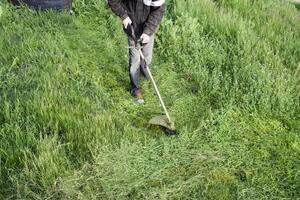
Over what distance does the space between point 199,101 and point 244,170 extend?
1.35m

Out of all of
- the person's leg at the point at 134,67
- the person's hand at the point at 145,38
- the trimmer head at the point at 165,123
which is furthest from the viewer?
the person's leg at the point at 134,67

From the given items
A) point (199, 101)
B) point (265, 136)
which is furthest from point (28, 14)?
point (265, 136)

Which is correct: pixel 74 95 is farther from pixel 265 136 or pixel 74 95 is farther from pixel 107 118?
pixel 265 136

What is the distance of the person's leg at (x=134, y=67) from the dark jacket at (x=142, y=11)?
11.4 inches

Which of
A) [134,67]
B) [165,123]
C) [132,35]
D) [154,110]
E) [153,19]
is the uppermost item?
[153,19]

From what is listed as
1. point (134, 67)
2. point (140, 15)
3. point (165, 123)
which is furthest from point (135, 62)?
point (165, 123)

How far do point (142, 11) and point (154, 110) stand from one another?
1.11 meters

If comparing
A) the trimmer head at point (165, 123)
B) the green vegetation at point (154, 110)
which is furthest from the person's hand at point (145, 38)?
the trimmer head at point (165, 123)

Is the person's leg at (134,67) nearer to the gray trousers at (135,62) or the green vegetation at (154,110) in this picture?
the gray trousers at (135,62)

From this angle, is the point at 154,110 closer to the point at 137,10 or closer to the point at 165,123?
the point at 165,123

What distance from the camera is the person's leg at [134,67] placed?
512cm

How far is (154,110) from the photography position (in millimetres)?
5051

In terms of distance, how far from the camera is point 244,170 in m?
3.93

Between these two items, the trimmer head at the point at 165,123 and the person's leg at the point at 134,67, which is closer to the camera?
the trimmer head at the point at 165,123
